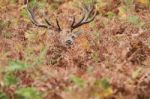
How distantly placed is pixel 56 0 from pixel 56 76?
8.02 m

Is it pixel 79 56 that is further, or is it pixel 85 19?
pixel 85 19

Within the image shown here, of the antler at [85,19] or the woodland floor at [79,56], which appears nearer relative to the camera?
the woodland floor at [79,56]

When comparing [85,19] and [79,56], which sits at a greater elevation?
[85,19]

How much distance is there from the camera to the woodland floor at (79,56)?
17.1 feet

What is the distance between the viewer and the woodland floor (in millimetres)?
5199

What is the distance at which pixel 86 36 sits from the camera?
30.1 ft

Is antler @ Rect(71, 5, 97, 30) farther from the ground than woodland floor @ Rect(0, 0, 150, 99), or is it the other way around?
antler @ Rect(71, 5, 97, 30)

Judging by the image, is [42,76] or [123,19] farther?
[123,19]

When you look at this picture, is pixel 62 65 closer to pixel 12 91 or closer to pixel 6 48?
pixel 6 48

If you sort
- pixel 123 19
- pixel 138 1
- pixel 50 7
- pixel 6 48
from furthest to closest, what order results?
1. pixel 50 7
2. pixel 138 1
3. pixel 123 19
4. pixel 6 48

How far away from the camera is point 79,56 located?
25.3ft

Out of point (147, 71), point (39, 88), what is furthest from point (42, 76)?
point (147, 71)

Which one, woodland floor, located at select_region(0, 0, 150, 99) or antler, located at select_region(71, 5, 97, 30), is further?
antler, located at select_region(71, 5, 97, 30)

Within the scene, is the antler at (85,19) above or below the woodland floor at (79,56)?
above
